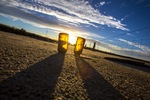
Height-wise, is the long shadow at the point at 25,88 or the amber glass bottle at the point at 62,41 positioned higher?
the amber glass bottle at the point at 62,41

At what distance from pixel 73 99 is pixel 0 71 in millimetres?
1338

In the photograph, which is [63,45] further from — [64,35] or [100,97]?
[100,97]

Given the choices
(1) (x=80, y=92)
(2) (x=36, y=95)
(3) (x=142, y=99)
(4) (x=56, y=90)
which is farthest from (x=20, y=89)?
(3) (x=142, y=99)

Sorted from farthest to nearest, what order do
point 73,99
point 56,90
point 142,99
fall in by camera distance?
point 142,99 → point 56,90 → point 73,99

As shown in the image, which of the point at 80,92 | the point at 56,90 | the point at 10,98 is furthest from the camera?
the point at 80,92

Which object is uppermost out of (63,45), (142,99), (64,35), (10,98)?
(64,35)

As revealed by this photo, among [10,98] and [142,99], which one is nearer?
[10,98]

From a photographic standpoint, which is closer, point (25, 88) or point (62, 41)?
point (25, 88)

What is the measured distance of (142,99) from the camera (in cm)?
287

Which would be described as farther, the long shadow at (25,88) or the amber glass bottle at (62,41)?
the amber glass bottle at (62,41)

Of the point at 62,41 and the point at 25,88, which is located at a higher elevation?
the point at 62,41

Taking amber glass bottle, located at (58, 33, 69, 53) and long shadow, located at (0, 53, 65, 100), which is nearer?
long shadow, located at (0, 53, 65, 100)

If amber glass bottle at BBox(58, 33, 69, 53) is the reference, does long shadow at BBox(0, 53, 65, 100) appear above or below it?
below

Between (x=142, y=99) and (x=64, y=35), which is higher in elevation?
(x=64, y=35)
